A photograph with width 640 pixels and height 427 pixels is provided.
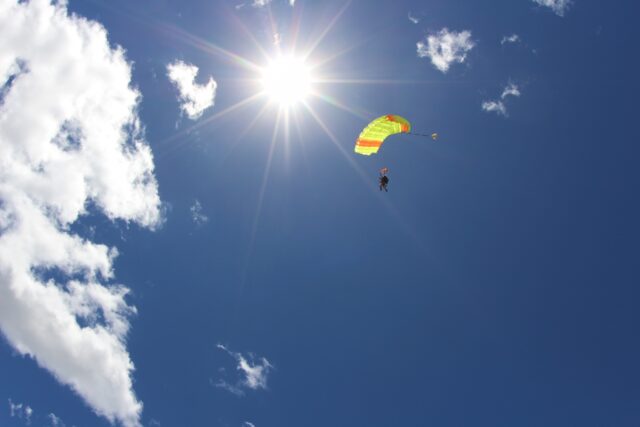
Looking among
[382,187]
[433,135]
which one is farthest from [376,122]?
[382,187]

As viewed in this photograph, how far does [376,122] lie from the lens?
127 ft

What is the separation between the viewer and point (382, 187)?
4512 cm

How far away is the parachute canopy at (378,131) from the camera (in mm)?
38750

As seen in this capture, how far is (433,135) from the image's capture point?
127 ft

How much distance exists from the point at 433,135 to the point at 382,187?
8287mm

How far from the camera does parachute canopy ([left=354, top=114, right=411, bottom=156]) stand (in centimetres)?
3875

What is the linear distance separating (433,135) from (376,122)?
473 centimetres

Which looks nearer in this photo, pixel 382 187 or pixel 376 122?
pixel 376 122

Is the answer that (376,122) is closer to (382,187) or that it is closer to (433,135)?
(433,135)

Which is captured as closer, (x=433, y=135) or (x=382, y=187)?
(x=433, y=135)

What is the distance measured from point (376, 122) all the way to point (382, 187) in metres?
8.12

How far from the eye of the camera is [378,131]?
40.4m
